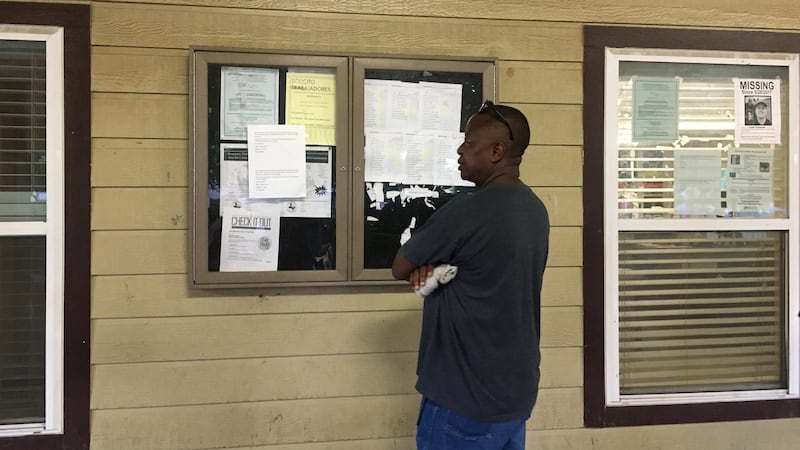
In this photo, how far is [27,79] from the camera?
2.12 m

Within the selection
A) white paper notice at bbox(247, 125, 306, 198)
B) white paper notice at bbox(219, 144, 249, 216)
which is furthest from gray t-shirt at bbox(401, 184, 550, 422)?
white paper notice at bbox(219, 144, 249, 216)

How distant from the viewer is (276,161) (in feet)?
7.10

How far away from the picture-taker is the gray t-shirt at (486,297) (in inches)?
62.6

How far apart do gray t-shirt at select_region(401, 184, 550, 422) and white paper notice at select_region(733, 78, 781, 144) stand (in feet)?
4.68

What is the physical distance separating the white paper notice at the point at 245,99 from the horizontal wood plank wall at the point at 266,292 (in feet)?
0.40

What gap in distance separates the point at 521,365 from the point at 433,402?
273 millimetres

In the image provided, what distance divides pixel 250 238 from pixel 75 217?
24.7 inches

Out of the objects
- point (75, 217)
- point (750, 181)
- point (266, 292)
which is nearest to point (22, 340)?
point (75, 217)

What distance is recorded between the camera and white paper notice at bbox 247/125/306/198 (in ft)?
7.06

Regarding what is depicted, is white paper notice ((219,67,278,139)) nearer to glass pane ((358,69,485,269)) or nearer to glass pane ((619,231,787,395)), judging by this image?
glass pane ((358,69,485,269))

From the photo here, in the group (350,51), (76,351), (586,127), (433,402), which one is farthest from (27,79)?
(586,127)

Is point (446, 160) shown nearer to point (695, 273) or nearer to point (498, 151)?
point (498, 151)

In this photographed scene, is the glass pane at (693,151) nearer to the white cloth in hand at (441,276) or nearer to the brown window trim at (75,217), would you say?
the white cloth in hand at (441,276)

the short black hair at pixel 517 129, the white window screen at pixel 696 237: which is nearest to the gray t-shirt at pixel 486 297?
the short black hair at pixel 517 129
